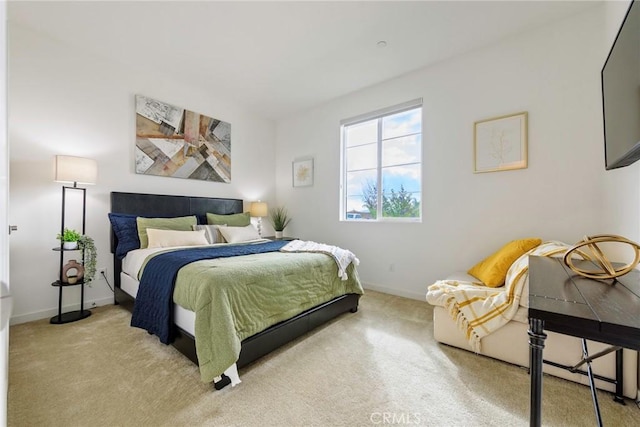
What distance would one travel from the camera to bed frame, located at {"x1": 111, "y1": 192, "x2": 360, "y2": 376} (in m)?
1.77

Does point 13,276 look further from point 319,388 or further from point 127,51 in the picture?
point 319,388

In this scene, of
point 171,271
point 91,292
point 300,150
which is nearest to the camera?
point 171,271

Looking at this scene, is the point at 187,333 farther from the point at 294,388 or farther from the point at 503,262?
the point at 503,262

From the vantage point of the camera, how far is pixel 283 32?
2.59m

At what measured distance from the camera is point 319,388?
1568 mm

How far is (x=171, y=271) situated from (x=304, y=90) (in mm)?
3073

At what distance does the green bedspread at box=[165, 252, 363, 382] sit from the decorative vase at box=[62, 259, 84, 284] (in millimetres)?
1556

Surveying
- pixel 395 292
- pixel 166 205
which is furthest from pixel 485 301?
pixel 166 205

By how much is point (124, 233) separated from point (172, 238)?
0.52 meters

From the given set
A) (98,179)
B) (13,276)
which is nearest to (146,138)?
(98,179)

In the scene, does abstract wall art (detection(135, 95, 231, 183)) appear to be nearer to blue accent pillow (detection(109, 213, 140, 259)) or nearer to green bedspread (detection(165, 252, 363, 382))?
blue accent pillow (detection(109, 213, 140, 259))

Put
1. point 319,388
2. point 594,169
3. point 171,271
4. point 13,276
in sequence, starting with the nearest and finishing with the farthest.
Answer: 1. point 319,388
2. point 171,271
3. point 594,169
4. point 13,276

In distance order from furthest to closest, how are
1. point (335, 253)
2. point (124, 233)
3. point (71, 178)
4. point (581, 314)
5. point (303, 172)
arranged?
point (303, 172) → point (124, 233) → point (335, 253) → point (71, 178) → point (581, 314)

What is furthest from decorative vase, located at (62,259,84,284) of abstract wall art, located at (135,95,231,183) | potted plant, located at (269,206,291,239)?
potted plant, located at (269,206,291,239)
